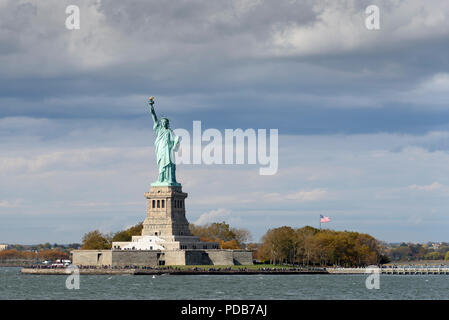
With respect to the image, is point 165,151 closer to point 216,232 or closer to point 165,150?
point 165,150

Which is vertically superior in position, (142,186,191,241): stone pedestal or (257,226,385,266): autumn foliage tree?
(142,186,191,241): stone pedestal

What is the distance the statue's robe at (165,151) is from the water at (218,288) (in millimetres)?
19270

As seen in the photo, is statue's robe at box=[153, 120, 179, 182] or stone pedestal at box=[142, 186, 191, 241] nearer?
stone pedestal at box=[142, 186, 191, 241]

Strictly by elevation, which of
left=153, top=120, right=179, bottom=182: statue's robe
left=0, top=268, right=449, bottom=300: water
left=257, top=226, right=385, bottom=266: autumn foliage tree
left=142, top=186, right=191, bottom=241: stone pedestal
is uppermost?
left=153, top=120, right=179, bottom=182: statue's robe

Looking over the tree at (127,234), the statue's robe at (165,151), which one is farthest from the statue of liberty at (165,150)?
the tree at (127,234)

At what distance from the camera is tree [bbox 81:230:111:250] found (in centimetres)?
13876

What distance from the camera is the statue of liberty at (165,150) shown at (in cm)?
12725

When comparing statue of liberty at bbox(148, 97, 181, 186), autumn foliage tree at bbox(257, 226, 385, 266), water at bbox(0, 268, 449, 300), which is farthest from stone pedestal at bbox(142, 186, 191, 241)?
autumn foliage tree at bbox(257, 226, 385, 266)

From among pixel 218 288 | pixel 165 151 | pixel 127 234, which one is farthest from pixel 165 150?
pixel 218 288

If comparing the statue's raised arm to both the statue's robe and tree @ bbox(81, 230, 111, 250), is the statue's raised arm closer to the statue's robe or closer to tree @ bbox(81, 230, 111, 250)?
the statue's robe

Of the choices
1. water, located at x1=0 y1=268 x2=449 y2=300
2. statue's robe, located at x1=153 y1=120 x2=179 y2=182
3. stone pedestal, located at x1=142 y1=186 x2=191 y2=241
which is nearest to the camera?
water, located at x1=0 y1=268 x2=449 y2=300

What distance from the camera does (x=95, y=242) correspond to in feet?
461

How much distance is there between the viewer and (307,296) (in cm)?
8206
